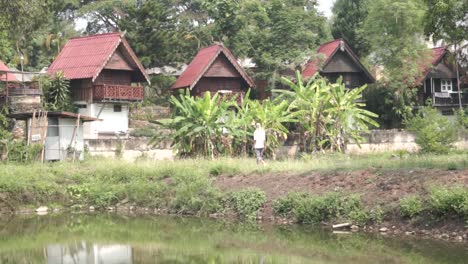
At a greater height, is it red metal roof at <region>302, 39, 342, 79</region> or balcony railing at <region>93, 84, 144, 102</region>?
red metal roof at <region>302, 39, 342, 79</region>

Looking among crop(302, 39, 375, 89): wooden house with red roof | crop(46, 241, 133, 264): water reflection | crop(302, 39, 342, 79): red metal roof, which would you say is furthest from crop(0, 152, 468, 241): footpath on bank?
crop(302, 39, 375, 89): wooden house with red roof

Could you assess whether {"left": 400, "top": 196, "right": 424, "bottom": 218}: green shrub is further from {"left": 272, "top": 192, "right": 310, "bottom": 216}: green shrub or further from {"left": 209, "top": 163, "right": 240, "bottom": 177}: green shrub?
{"left": 209, "top": 163, "right": 240, "bottom": 177}: green shrub

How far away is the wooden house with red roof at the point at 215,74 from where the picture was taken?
40.0 metres

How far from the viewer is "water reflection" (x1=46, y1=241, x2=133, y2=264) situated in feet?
46.0

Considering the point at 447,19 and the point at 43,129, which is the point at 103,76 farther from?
the point at 447,19

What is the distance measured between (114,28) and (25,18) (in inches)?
1018

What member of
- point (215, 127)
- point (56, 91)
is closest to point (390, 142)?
point (215, 127)

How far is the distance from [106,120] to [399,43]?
60.1 feet

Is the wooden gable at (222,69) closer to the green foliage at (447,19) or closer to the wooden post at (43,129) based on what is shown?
the wooden post at (43,129)

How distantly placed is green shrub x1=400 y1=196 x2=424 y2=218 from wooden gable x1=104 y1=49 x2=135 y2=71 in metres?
25.1

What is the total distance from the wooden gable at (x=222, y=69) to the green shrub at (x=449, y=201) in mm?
26150

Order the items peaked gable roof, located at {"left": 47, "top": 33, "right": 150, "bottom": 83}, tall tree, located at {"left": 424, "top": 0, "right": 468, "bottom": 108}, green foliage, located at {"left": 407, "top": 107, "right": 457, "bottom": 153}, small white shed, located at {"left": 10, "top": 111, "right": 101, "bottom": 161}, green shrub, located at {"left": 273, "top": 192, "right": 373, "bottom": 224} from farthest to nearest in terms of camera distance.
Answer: peaked gable roof, located at {"left": 47, "top": 33, "right": 150, "bottom": 83}, green foliage, located at {"left": 407, "top": 107, "right": 457, "bottom": 153}, small white shed, located at {"left": 10, "top": 111, "right": 101, "bottom": 161}, tall tree, located at {"left": 424, "top": 0, "right": 468, "bottom": 108}, green shrub, located at {"left": 273, "top": 192, "right": 373, "bottom": 224}

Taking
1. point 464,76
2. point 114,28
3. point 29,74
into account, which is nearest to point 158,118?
point 29,74

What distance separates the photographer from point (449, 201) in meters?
15.2
